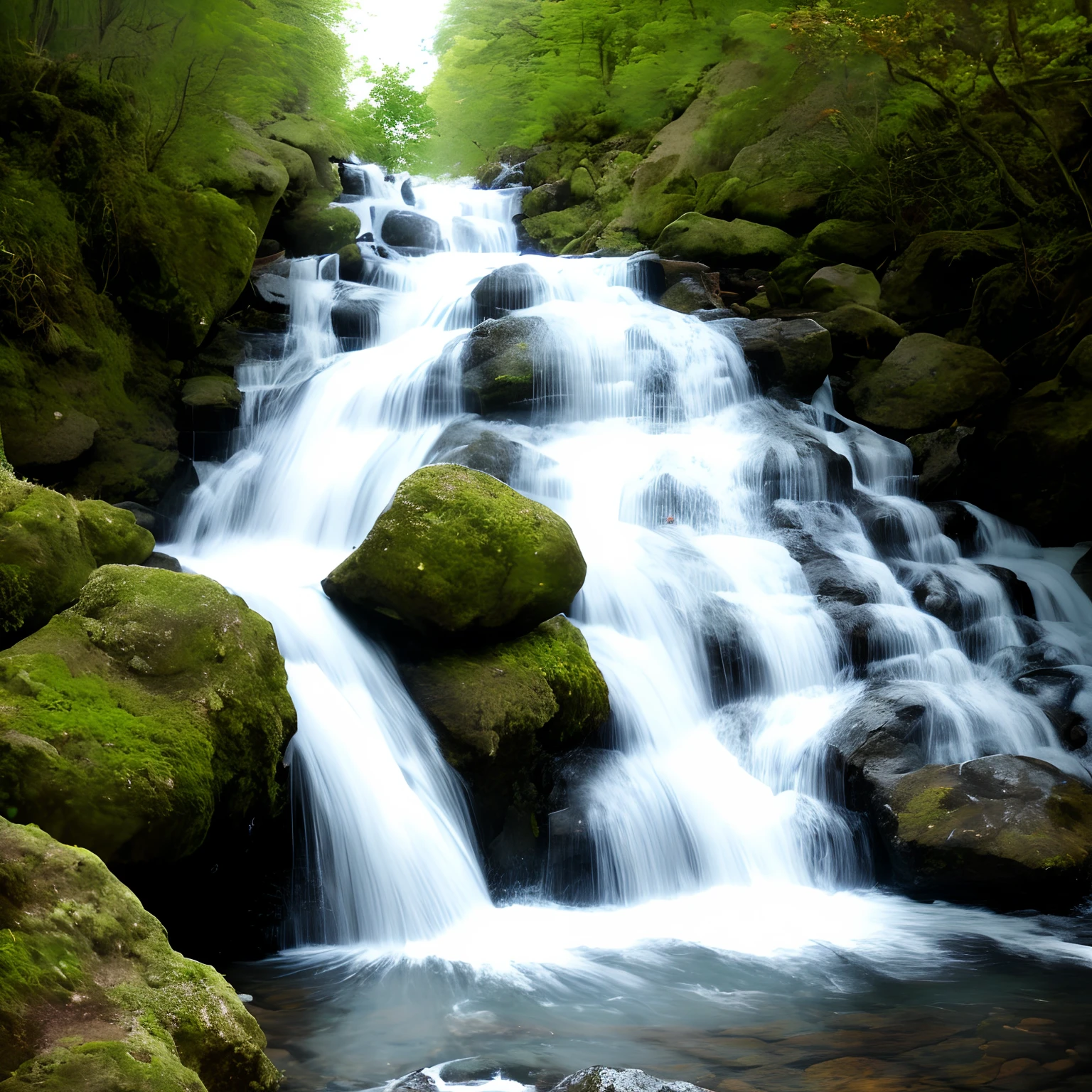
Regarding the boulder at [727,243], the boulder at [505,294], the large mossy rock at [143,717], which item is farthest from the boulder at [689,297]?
the large mossy rock at [143,717]

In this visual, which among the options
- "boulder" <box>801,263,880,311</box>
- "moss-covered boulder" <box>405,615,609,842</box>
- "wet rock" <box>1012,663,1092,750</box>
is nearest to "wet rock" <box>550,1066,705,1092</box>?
"moss-covered boulder" <box>405,615,609,842</box>

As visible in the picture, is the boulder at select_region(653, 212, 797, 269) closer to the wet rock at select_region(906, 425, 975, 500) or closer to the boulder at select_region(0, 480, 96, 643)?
the wet rock at select_region(906, 425, 975, 500)

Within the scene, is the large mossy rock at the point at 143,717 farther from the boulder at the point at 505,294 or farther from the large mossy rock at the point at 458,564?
the boulder at the point at 505,294

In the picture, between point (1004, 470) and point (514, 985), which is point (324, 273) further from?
point (514, 985)

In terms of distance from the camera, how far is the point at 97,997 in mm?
2734

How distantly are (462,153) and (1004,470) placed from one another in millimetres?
19190

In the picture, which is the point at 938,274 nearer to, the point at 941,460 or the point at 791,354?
the point at 791,354

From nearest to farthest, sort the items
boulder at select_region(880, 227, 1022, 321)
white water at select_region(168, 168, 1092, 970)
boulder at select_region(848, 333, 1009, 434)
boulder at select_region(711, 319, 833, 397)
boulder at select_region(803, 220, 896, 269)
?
white water at select_region(168, 168, 1092, 970) → boulder at select_region(848, 333, 1009, 434) → boulder at select_region(711, 319, 833, 397) → boulder at select_region(880, 227, 1022, 321) → boulder at select_region(803, 220, 896, 269)

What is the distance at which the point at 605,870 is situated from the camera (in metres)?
6.03

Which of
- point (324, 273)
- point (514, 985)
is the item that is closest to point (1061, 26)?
point (324, 273)

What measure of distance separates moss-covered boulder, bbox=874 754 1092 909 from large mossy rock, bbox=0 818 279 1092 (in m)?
4.32

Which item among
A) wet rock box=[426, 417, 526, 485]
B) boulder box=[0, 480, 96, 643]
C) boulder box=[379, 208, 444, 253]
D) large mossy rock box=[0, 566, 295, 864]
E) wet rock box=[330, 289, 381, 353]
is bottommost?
large mossy rock box=[0, 566, 295, 864]

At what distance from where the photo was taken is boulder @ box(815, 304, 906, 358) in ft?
42.1

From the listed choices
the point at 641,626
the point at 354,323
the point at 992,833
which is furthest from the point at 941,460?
the point at 354,323
